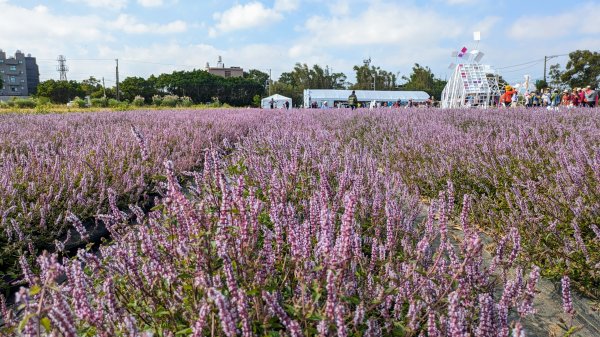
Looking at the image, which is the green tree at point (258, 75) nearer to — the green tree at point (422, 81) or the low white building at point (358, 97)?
the green tree at point (422, 81)

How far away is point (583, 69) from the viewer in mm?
52781

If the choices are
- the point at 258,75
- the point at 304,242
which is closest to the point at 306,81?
the point at 258,75

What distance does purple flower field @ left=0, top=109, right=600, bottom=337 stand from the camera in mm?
1366

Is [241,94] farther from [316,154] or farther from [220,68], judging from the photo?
[316,154]

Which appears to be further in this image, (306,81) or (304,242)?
(306,81)

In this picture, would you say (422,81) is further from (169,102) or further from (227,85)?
(169,102)

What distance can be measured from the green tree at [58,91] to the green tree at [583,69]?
7310 centimetres

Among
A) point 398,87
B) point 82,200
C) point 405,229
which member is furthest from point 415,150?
point 398,87

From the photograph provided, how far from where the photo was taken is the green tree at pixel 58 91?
216 feet

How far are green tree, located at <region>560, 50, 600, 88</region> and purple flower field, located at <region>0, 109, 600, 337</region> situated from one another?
57.2 metres

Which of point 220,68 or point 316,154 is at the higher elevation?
point 220,68

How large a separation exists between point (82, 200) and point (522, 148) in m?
4.35

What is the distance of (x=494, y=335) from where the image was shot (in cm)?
150

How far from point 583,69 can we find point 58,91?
7555 cm
